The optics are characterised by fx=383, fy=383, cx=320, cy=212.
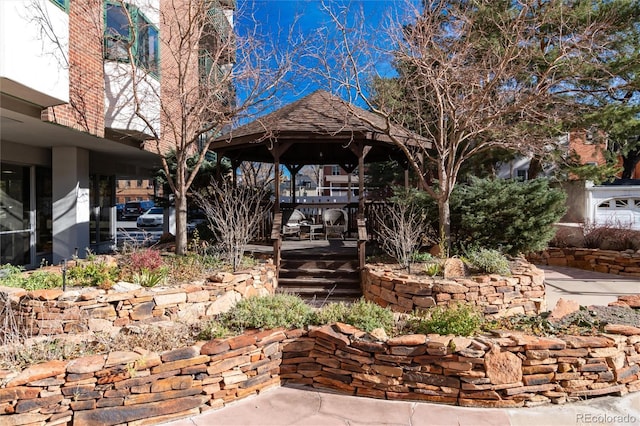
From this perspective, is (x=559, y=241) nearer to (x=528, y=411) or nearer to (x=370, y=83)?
(x=370, y=83)

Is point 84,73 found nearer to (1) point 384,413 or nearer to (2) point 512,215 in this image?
(1) point 384,413

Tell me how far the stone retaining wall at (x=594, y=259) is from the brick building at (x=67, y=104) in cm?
1127

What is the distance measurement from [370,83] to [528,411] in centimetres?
750

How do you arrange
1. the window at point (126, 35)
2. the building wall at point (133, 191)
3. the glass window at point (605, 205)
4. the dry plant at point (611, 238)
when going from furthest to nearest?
the building wall at point (133, 191) → the glass window at point (605, 205) → the dry plant at point (611, 238) → the window at point (126, 35)

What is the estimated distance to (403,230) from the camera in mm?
7691

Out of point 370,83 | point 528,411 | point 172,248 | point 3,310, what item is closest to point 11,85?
point 3,310

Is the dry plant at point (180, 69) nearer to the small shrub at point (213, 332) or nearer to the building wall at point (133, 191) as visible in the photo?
the small shrub at point (213, 332)

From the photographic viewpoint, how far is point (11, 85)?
6113mm

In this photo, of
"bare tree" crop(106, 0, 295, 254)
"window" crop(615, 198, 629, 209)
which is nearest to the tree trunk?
"bare tree" crop(106, 0, 295, 254)

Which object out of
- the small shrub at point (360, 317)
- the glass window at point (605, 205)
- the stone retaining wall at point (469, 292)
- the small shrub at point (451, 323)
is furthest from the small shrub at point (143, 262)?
the glass window at point (605, 205)

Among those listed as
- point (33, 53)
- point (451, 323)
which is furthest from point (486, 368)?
point (33, 53)

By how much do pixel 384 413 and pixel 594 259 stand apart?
32.2ft

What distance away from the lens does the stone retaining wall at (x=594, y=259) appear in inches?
389

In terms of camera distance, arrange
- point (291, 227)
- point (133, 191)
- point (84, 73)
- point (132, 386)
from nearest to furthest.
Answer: point (132, 386)
point (84, 73)
point (291, 227)
point (133, 191)
